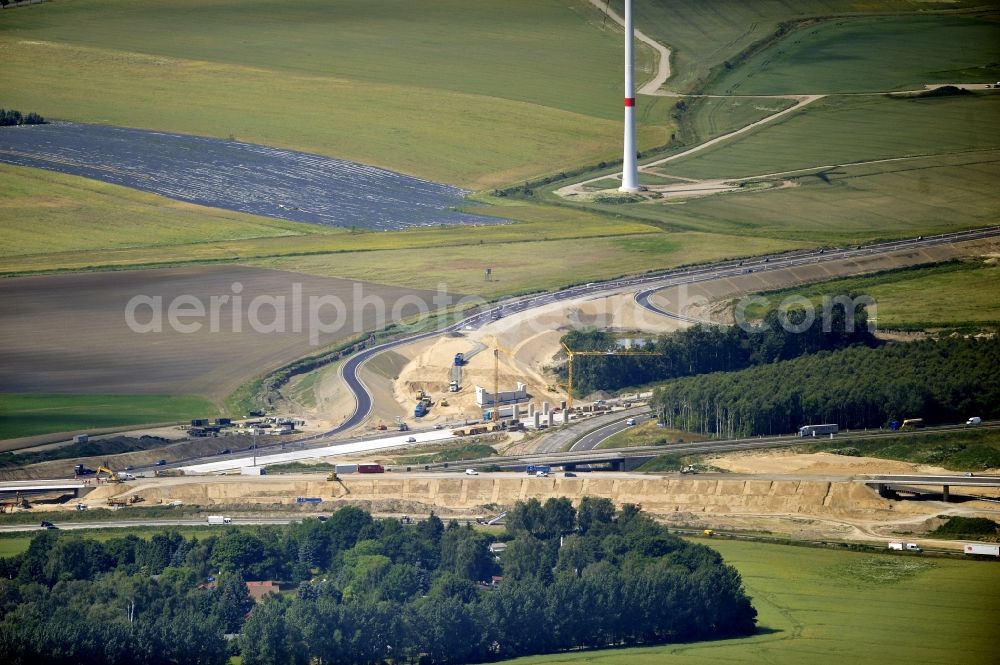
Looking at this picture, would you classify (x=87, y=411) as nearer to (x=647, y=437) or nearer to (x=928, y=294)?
(x=647, y=437)

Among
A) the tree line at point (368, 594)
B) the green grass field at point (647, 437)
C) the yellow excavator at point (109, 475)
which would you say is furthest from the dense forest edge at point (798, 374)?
the yellow excavator at point (109, 475)

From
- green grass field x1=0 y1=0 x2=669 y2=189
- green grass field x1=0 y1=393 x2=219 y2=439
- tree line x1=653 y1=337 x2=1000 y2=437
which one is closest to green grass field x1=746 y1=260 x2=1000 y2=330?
tree line x1=653 y1=337 x2=1000 y2=437

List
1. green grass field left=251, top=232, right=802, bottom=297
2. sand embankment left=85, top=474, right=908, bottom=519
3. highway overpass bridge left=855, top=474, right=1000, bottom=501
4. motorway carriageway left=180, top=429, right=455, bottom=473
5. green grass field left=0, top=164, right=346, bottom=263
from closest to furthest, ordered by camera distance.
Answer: highway overpass bridge left=855, top=474, right=1000, bottom=501, sand embankment left=85, top=474, right=908, bottom=519, motorway carriageway left=180, top=429, right=455, bottom=473, green grass field left=251, top=232, right=802, bottom=297, green grass field left=0, top=164, right=346, bottom=263

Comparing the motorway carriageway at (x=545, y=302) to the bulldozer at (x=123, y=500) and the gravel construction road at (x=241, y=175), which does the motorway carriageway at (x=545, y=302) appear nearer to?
the bulldozer at (x=123, y=500)

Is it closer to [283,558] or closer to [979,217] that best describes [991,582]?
[283,558]

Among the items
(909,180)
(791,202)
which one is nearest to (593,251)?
(791,202)

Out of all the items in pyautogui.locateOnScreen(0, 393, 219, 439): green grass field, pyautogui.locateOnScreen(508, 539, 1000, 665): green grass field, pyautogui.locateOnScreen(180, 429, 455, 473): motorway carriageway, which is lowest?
pyautogui.locateOnScreen(508, 539, 1000, 665): green grass field

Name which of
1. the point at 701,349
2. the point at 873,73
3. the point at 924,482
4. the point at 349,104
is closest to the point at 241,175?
the point at 349,104

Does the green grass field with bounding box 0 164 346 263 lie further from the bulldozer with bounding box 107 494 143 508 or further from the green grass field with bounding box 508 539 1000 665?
the green grass field with bounding box 508 539 1000 665
